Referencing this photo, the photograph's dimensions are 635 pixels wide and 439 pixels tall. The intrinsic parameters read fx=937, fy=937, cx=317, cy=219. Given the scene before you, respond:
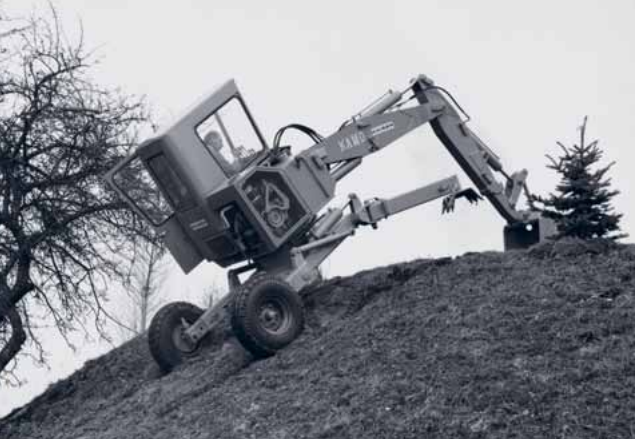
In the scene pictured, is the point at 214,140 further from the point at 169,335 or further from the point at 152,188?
the point at 169,335

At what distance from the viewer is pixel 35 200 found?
14711mm

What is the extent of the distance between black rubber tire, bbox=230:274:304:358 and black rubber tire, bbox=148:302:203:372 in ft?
5.28

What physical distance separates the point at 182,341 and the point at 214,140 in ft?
9.59

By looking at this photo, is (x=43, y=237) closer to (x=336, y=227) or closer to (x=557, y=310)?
(x=336, y=227)

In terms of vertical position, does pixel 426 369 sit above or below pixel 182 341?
below

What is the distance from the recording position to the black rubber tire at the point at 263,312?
11.1 m

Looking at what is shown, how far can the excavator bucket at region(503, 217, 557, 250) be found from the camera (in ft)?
46.8

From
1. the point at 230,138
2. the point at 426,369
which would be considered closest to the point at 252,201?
the point at 230,138

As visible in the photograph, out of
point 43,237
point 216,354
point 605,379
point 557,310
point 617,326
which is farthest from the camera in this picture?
point 43,237

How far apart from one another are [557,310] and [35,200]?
8439 millimetres

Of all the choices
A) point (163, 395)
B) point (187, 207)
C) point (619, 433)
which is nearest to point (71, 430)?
point (163, 395)

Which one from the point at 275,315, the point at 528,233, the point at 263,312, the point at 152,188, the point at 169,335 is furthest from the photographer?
the point at 528,233

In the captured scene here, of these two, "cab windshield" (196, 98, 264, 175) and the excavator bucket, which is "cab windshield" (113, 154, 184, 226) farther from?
the excavator bucket

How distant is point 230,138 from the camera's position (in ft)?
39.4
